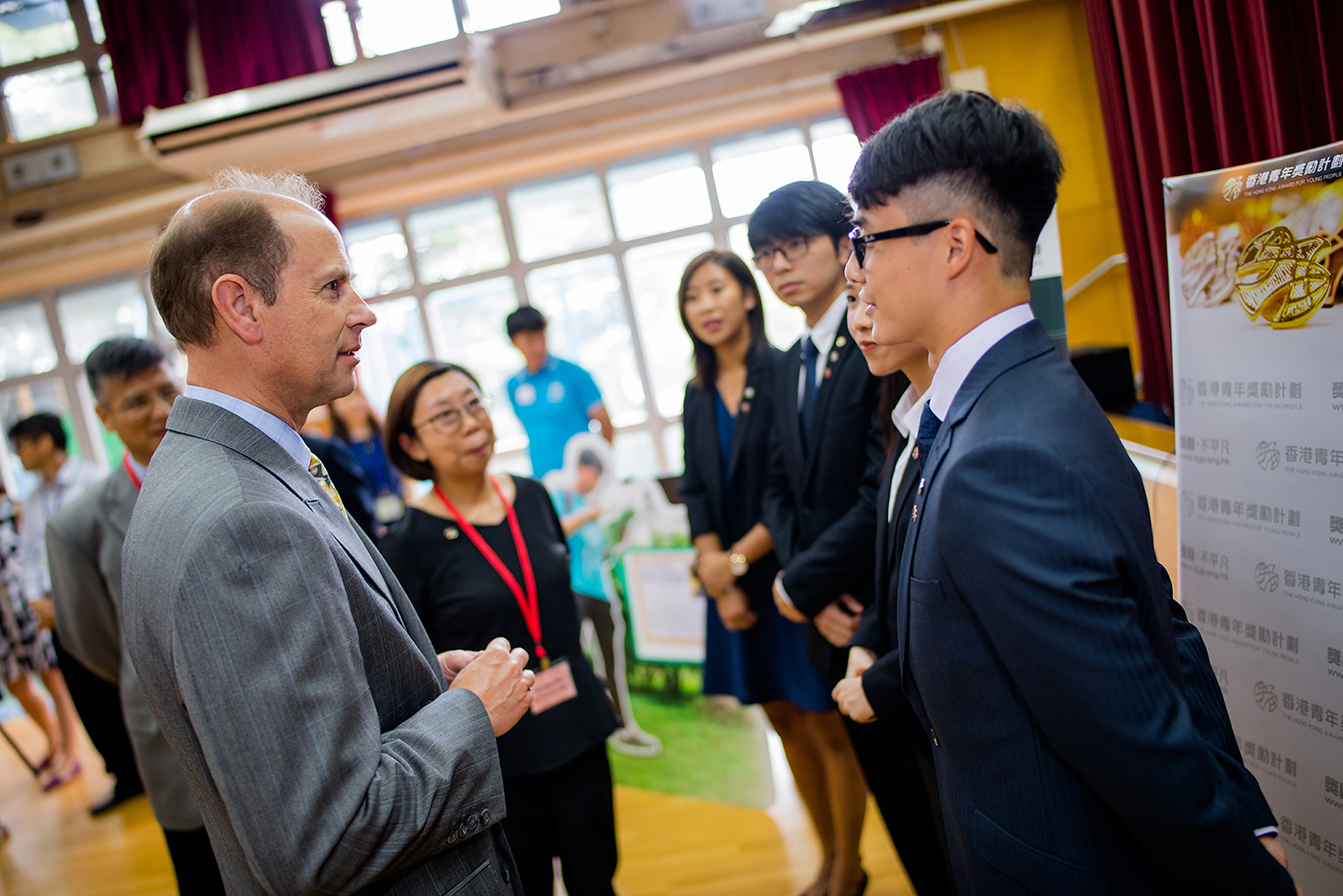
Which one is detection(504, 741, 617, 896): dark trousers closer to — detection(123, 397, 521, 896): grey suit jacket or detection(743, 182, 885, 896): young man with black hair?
detection(743, 182, 885, 896): young man with black hair

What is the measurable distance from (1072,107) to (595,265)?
3790 mm

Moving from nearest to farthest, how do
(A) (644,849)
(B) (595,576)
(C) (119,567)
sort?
(C) (119,567), (A) (644,849), (B) (595,576)

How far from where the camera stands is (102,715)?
4.20 m

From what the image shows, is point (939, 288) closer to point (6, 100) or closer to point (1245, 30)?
point (1245, 30)

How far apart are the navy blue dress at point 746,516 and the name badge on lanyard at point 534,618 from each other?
0.63 metres

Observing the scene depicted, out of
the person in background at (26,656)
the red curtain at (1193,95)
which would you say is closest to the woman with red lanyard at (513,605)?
the red curtain at (1193,95)

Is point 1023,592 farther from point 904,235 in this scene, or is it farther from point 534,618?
point 534,618

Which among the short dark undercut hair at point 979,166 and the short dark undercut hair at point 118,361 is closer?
the short dark undercut hair at point 979,166

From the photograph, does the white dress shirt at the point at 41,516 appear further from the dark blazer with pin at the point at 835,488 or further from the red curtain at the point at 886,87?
the red curtain at the point at 886,87

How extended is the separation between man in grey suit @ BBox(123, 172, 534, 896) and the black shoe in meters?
3.99

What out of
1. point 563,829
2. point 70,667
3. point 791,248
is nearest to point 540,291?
point 70,667

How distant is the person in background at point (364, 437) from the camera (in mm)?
3877

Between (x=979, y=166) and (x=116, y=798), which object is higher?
(x=979, y=166)

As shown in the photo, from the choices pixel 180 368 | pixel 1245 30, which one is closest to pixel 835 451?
pixel 1245 30
